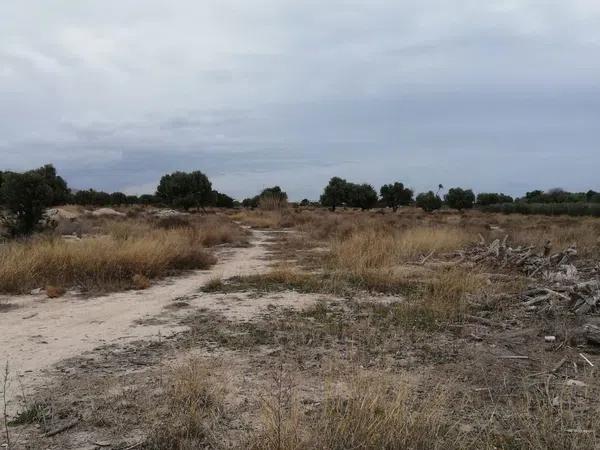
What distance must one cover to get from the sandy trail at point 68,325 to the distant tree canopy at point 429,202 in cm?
6208

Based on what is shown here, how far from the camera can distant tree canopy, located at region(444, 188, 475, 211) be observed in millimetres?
73875

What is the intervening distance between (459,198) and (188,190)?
42237 millimetres

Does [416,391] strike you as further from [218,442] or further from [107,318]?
[107,318]

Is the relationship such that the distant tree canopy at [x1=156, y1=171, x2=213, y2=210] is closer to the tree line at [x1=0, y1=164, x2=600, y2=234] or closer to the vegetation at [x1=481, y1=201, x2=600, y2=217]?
the tree line at [x1=0, y1=164, x2=600, y2=234]

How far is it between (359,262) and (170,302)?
16.0 feet

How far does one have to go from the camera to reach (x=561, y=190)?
88.1 metres

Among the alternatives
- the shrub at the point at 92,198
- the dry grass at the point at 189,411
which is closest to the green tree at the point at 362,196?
the shrub at the point at 92,198

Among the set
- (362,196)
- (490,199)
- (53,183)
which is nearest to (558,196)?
(490,199)

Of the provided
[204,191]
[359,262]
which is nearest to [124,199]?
[204,191]

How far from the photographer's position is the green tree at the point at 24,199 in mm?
13320

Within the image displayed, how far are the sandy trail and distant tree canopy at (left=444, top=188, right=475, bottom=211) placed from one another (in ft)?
227

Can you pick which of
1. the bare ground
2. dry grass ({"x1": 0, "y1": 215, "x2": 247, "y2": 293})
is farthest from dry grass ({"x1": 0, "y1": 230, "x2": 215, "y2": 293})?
the bare ground

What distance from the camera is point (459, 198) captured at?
242ft

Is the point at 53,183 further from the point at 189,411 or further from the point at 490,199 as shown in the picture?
the point at 490,199
